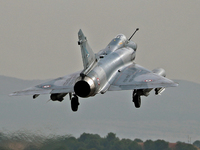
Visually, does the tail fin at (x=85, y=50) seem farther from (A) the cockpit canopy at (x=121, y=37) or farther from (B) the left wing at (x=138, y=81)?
(A) the cockpit canopy at (x=121, y=37)

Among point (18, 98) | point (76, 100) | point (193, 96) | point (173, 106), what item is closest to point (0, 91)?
point (18, 98)

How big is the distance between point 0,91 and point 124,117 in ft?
79.7

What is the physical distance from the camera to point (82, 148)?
64750mm

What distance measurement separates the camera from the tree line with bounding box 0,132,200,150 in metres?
51.1

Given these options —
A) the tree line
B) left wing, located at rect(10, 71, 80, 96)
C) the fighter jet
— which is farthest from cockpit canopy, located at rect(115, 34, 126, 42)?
the tree line

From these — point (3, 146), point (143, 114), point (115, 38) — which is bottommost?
point (3, 146)

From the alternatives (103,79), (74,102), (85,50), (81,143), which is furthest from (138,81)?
(81,143)

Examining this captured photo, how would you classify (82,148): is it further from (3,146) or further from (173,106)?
(173,106)

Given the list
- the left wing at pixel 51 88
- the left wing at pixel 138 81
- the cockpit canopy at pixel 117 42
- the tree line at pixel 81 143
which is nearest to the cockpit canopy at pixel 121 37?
the cockpit canopy at pixel 117 42

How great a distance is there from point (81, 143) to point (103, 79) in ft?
84.1

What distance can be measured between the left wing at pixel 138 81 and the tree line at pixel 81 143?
39.1ft

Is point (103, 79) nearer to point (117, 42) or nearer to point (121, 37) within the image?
point (117, 42)

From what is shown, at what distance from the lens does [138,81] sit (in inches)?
1660

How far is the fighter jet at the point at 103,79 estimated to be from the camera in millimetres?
38219
